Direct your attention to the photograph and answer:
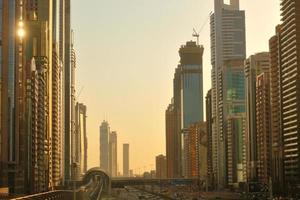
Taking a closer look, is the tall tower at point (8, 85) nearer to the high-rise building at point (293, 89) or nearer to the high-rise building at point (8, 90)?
the high-rise building at point (8, 90)

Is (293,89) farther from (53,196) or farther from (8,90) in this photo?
(8,90)

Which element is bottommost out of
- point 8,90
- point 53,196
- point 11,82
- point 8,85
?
point 53,196

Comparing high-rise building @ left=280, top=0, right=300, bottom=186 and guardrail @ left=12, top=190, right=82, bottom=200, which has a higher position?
A: high-rise building @ left=280, top=0, right=300, bottom=186

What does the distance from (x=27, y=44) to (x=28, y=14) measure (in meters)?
11.7

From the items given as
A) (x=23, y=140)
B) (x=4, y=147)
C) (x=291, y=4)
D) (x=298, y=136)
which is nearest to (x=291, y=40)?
(x=291, y=4)

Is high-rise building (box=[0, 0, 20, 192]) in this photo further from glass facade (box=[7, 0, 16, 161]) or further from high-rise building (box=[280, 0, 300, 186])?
high-rise building (box=[280, 0, 300, 186])

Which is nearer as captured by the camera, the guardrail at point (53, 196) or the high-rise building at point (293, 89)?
the guardrail at point (53, 196)

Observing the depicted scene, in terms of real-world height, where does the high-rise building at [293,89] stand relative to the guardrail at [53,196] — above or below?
above

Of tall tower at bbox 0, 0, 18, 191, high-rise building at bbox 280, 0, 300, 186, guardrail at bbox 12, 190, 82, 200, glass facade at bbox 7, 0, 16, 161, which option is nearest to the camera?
guardrail at bbox 12, 190, 82, 200

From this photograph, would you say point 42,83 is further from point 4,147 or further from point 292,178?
point 292,178

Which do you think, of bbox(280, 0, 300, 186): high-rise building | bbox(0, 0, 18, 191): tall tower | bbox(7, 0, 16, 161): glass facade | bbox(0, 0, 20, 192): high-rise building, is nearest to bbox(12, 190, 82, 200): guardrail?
bbox(0, 0, 20, 192): high-rise building

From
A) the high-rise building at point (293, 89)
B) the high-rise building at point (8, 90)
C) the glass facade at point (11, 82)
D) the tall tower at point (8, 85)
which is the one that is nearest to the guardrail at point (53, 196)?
the high-rise building at point (8, 90)

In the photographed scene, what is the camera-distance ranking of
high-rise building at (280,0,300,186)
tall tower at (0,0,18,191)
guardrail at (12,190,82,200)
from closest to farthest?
guardrail at (12,190,82,200), tall tower at (0,0,18,191), high-rise building at (280,0,300,186)

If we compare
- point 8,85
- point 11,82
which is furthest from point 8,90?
point 11,82
